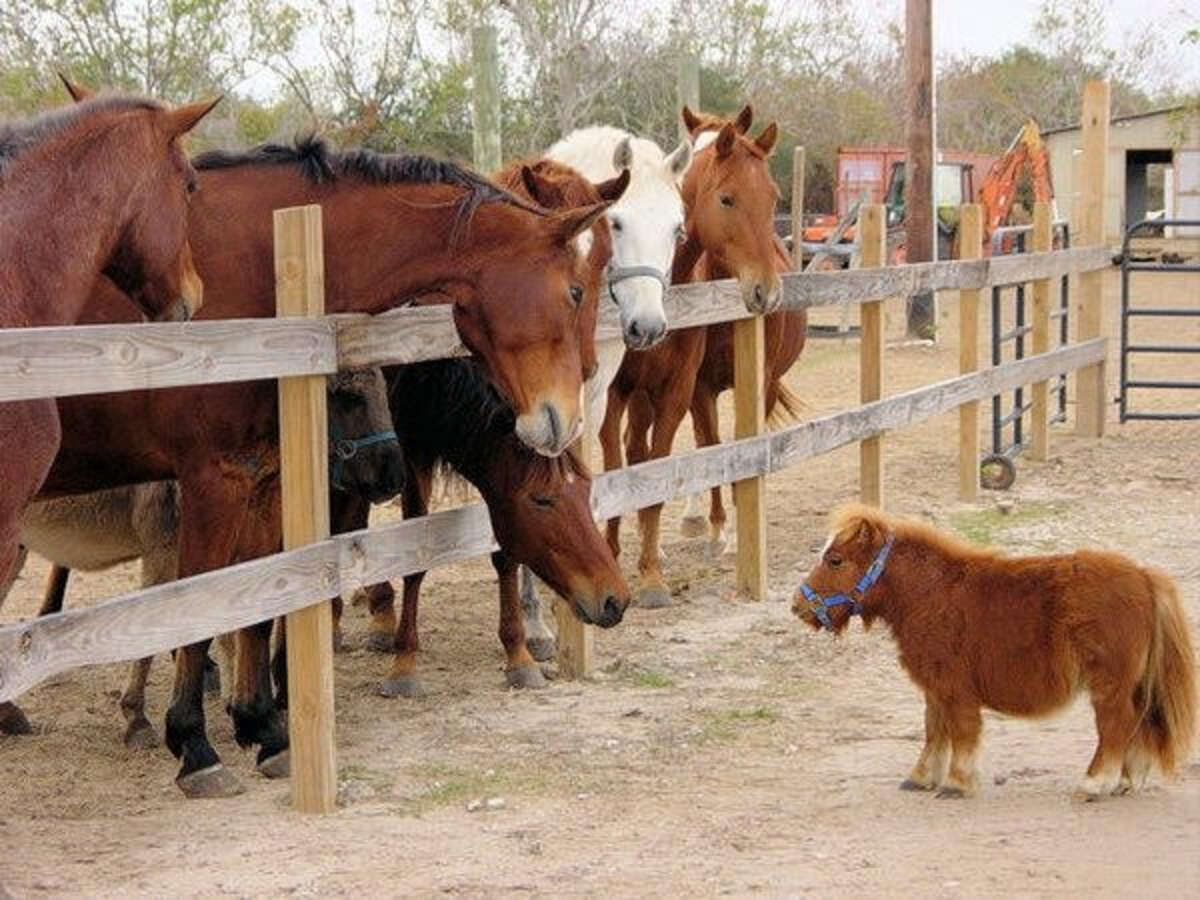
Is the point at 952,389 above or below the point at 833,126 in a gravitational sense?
below

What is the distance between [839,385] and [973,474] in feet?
16.9

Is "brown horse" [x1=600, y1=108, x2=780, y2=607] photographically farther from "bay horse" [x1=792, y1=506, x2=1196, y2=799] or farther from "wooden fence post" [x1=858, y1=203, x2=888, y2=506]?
"bay horse" [x1=792, y1=506, x2=1196, y2=799]

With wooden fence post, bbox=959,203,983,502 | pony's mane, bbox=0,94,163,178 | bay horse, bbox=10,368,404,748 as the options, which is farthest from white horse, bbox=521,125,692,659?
wooden fence post, bbox=959,203,983,502

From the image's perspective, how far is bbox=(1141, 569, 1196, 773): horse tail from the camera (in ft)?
16.0

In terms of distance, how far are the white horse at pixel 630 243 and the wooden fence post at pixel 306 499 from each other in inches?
71.3

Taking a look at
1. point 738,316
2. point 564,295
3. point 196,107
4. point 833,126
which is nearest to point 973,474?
point 738,316

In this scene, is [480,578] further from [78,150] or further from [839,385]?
[839,385]

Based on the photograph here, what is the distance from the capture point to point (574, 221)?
5.21 m

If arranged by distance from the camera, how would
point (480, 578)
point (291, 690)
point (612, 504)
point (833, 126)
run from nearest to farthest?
point (291, 690), point (612, 504), point (480, 578), point (833, 126)

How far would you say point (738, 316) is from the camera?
26.5 feet

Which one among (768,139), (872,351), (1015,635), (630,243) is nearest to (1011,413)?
(872,351)

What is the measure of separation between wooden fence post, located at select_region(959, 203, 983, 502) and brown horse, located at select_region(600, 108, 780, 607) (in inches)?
107

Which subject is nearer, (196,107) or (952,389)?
(196,107)

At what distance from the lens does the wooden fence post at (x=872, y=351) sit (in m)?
9.52
